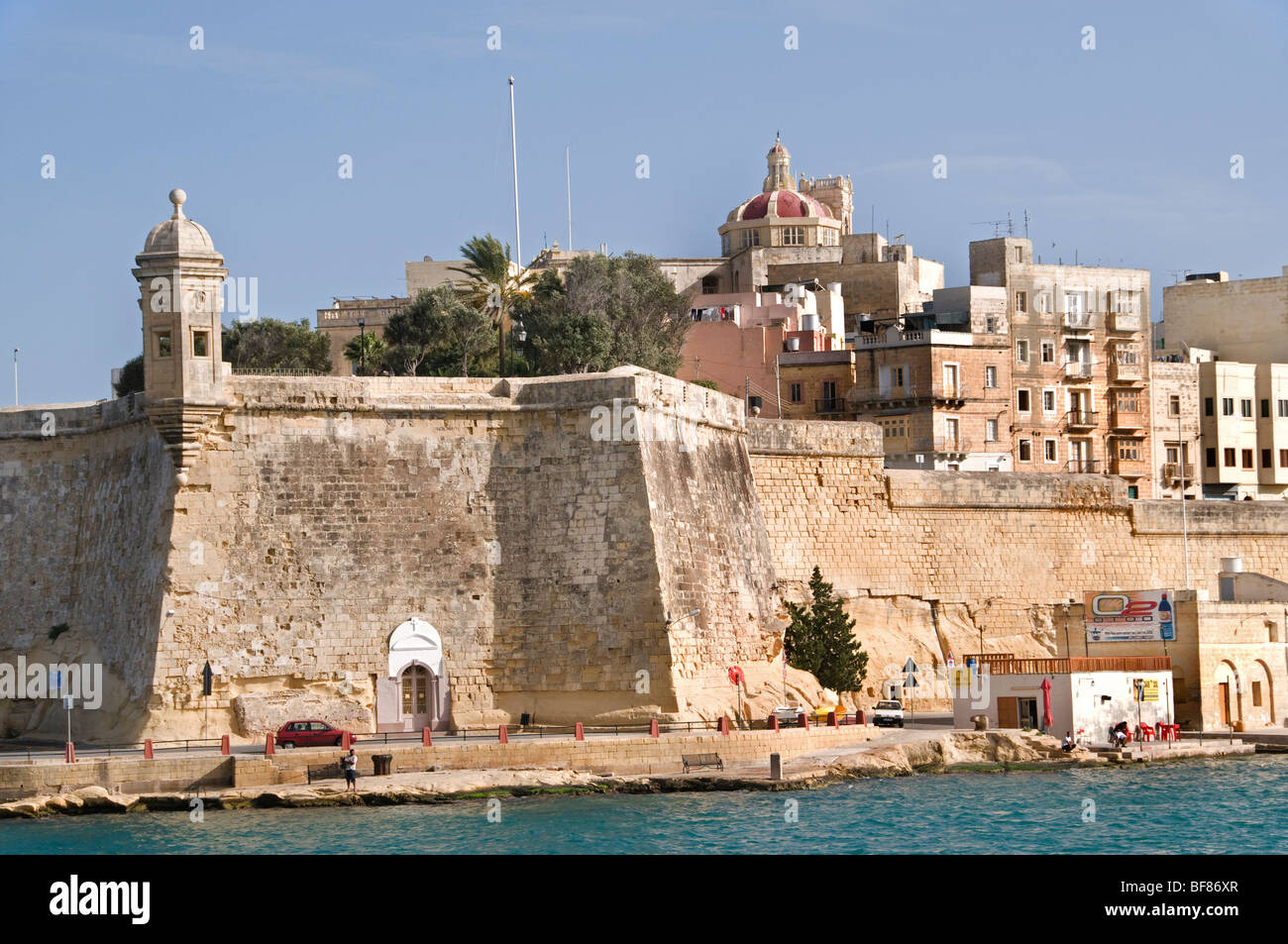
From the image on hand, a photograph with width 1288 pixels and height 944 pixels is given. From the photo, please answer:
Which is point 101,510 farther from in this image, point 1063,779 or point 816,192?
point 816,192

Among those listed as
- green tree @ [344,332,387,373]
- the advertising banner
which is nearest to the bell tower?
green tree @ [344,332,387,373]

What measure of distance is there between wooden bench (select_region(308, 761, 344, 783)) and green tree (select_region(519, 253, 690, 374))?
66.4 feet

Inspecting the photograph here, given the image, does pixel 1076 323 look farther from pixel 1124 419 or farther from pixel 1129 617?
pixel 1129 617

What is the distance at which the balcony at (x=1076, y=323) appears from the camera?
2068 inches

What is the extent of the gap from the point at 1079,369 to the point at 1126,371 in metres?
1.80

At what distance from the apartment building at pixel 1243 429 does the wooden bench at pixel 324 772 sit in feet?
119

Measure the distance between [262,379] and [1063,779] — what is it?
16340 mm

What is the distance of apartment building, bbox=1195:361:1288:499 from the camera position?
5522 cm

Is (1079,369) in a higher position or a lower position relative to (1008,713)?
higher

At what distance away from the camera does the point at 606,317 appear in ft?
160

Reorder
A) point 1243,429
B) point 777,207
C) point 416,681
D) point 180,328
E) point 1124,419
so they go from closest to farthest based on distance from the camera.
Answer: point 180,328 → point 416,681 → point 1124,419 → point 1243,429 → point 777,207

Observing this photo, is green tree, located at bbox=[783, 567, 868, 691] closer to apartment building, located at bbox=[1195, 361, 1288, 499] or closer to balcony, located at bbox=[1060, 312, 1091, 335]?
balcony, located at bbox=[1060, 312, 1091, 335]

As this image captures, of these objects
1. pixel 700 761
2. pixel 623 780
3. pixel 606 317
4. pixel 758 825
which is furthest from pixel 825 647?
pixel 606 317
